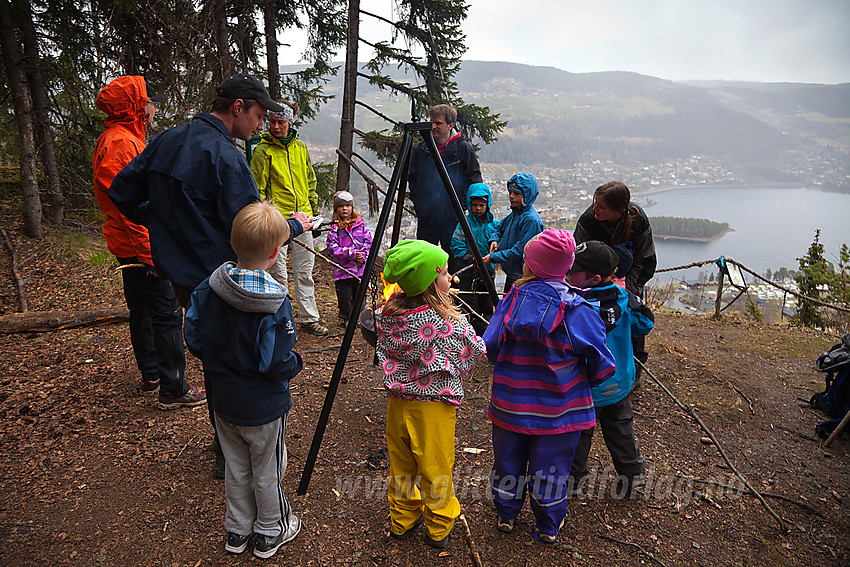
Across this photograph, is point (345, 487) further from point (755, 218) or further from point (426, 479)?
point (755, 218)

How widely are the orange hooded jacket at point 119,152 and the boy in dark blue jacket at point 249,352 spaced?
166cm

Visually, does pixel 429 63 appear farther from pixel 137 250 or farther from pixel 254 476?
pixel 254 476

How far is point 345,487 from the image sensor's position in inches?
117

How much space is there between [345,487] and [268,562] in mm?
684

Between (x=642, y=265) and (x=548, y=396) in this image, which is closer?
(x=548, y=396)

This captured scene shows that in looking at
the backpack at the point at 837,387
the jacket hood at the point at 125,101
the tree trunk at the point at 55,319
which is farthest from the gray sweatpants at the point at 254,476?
the backpack at the point at 837,387

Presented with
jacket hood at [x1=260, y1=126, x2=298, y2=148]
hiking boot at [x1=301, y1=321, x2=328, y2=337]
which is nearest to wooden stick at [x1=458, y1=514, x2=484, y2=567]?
hiking boot at [x1=301, y1=321, x2=328, y2=337]

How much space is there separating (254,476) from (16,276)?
19.1ft

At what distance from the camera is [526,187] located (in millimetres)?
4242

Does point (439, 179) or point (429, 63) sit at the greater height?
point (429, 63)

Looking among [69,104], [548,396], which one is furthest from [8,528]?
[69,104]

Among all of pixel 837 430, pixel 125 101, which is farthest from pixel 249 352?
pixel 837 430

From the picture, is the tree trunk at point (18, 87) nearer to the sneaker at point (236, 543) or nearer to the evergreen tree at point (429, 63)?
the evergreen tree at point (429, 63)

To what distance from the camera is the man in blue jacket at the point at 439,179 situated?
4.86 meters
